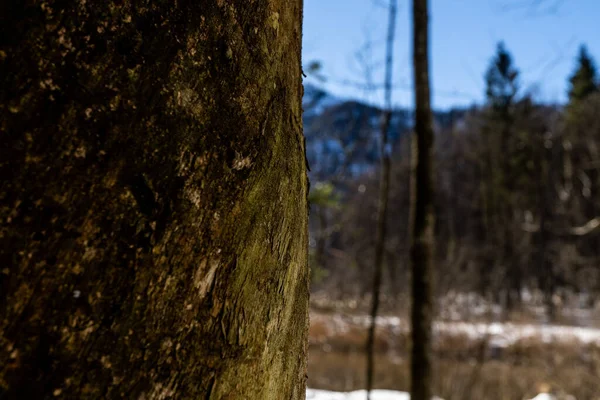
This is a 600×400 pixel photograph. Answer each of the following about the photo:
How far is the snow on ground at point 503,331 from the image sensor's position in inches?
643

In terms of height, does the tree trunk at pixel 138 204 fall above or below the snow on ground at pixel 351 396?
above

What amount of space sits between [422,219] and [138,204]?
420cm

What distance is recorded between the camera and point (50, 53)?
0.48 meters

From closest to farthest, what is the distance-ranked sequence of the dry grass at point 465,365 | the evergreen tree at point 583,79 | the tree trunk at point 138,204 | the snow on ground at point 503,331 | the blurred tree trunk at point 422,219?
the tree trunk at point 138,204, the blurred tree trunk at point 422,219, the dry grass at point 465,365, the snow on ground at point 503,331, the evergreen tree at point 583,79

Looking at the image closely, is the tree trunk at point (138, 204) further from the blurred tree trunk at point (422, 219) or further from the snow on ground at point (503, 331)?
the snow on ground at point (503, 331)

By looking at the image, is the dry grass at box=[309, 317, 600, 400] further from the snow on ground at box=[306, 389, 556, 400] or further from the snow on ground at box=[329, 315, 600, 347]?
the snow on ground at box=[306, 389, 556, 400]

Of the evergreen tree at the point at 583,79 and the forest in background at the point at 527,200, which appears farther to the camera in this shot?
the evergreen tree at the point at 583,79

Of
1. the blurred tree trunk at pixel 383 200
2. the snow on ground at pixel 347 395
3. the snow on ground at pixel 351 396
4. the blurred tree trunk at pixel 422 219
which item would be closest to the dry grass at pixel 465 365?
the snow on ground at pixel 351 396

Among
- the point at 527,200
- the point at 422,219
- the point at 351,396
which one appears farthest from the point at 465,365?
the point at 527,200

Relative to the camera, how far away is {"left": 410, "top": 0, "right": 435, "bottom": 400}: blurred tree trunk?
431 centimetres

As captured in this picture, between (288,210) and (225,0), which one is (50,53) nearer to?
(225,0)

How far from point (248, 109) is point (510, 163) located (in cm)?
3701

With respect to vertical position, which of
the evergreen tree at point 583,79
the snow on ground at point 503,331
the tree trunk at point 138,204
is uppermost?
the evergreen tree at point 583,79

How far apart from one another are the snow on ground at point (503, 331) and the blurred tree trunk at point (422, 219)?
11421 millimetres
